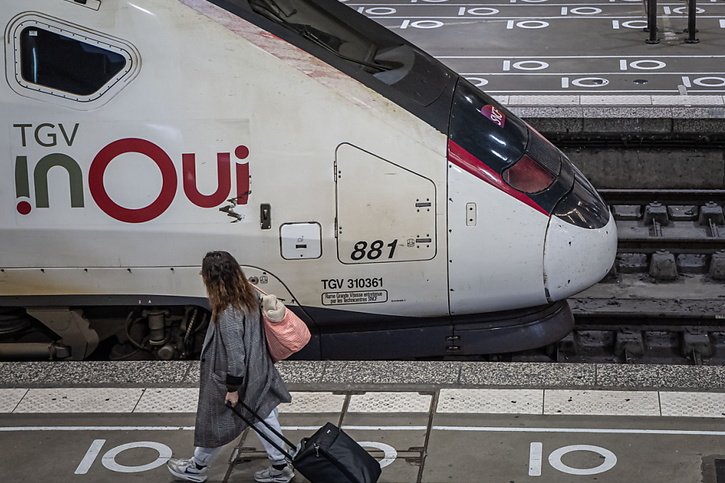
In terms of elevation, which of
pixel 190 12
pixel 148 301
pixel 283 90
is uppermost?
pixel 190 12

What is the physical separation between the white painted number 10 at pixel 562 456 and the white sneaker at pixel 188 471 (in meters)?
1.94

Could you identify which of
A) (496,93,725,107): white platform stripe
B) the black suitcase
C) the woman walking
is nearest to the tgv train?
the woman walking

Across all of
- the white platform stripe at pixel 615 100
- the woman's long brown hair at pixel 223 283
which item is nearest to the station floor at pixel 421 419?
the woman's long brown hair at pixel 223 283

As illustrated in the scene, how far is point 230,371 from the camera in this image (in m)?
7.11

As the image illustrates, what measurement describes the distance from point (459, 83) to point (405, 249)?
1421 millimetres

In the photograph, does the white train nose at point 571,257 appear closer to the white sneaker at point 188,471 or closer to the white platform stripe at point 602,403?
the white platform stripe at point 602,403

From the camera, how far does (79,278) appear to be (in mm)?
9031

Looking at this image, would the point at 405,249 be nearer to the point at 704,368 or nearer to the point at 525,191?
the point at 525,191

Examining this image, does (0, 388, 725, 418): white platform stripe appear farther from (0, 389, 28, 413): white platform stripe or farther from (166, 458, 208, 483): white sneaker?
(166, 458, 208, 483): white sneaker

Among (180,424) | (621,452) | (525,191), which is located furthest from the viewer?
(525,191)

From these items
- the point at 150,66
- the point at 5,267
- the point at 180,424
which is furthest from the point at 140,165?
the point at 180,424

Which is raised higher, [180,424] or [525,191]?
[525,191]

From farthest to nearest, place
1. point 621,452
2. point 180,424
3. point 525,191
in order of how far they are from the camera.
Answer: point 525,191 → point 180,424 → point 621,452

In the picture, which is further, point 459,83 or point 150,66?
point 459,83
